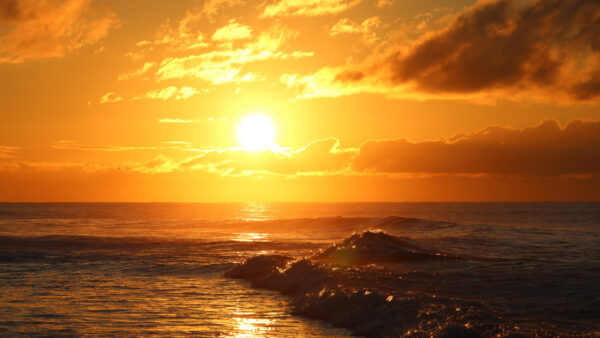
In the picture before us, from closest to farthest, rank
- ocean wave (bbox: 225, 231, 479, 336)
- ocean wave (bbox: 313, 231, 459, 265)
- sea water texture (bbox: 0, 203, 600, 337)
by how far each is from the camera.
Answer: sea water texture (bbox: 0, 203, 600, 337) < ocean wave (bbox: 225, 231, 479, 336) < ocean wave (bbox: 313, 231, 459, 265)

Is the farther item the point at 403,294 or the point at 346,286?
the point at 346,286

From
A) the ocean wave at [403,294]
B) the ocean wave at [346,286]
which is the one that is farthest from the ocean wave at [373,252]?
the ocean wave at [403,294]

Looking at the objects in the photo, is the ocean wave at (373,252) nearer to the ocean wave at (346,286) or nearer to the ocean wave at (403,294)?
the ocean wave at (346,286)

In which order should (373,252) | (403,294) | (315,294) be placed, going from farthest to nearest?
(373,252) < (315,294) < (403,294)

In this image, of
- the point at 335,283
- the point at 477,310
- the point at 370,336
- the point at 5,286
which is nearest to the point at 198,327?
the point at 370,336

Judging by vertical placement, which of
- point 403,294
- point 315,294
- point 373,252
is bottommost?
point 315,294

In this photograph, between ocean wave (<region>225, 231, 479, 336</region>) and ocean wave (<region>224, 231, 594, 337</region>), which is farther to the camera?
ocean wave (<region>225, 231, 479, 336</region>)

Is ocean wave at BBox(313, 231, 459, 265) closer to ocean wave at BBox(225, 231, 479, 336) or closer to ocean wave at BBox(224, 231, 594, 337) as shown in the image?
ocean wave at BBox(225, 231, 479, 336)

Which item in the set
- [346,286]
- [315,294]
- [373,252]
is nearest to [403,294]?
[346,286]

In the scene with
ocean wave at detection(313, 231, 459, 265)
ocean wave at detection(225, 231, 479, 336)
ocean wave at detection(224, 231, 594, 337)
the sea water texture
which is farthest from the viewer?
ocean wave at detection(313, 231, 459, 265)

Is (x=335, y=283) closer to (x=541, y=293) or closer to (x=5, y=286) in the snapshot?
(x=541, y=293)

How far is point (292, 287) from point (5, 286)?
11.0 m

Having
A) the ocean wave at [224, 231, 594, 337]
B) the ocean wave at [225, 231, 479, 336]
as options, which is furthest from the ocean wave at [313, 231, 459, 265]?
the ocean wave at [224, 231, 594, 337]

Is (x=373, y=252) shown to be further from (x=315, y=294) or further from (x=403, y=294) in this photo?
(x=403, y=294)
